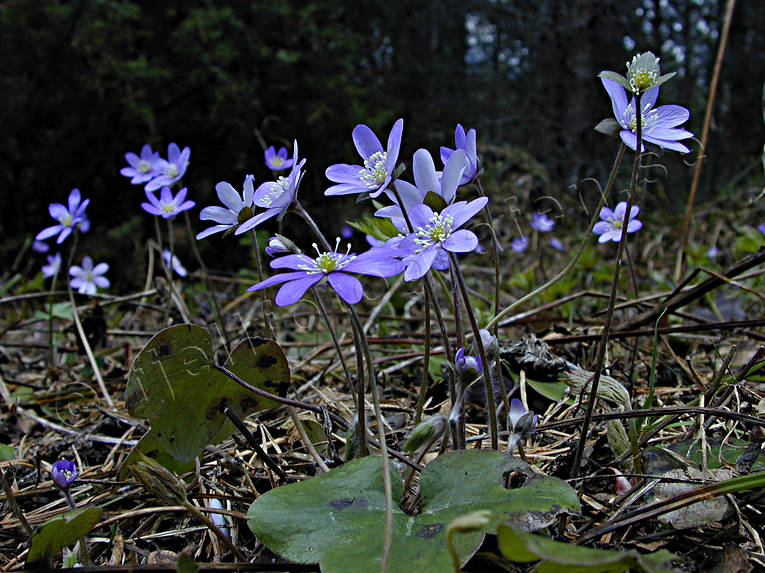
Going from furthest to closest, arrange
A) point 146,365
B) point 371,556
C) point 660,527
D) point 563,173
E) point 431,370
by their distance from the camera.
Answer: point 563,173 → point 431,370 → point 146,365 → point 660,527 → point 371,556

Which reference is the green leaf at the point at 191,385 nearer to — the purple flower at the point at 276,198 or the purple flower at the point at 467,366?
the purple flower at the point at 276,198

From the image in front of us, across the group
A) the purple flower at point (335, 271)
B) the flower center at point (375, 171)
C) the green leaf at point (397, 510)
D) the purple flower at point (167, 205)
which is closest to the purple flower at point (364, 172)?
the flower center at point (375, 171)

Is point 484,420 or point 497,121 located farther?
point 497,121

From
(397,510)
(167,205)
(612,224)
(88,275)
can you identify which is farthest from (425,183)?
(88,275)

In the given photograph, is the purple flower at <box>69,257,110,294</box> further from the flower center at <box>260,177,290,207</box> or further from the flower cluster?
the flower center at <box>260,177,290,207</box>

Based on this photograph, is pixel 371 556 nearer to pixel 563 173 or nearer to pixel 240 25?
pixel 240 25

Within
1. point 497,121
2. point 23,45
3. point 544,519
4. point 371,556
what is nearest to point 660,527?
point 544,519

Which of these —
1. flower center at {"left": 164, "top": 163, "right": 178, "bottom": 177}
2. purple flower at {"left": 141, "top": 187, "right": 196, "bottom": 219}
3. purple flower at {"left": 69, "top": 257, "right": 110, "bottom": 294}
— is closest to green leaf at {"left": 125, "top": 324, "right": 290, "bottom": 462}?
purple flower at {"left": 141, "top": 187, "right": 196, "bottom": 219}
